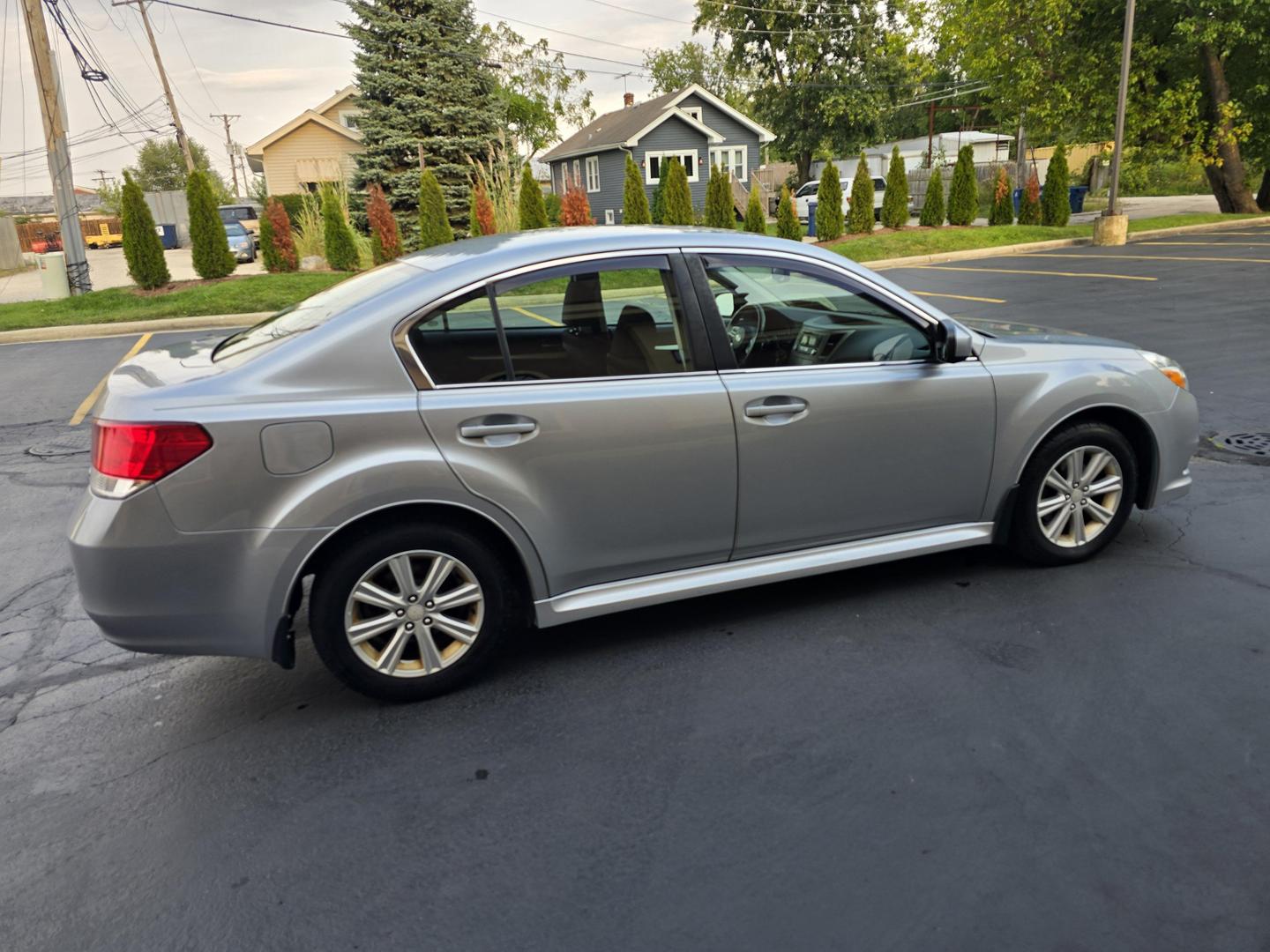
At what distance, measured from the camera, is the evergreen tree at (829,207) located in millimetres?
23625

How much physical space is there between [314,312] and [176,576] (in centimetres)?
119

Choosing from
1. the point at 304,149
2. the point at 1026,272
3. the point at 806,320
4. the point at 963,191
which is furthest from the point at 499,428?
the point at 304,149

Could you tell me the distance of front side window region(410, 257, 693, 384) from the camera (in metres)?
3.50

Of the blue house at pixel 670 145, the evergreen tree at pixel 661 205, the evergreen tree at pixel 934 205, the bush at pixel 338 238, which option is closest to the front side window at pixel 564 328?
the bush at pixel 338 238

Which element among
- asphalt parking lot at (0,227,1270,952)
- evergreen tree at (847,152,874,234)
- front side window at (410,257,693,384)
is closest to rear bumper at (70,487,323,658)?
asphalt parking lot at (0,227,1270,952)

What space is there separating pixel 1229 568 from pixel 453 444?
3574 mm

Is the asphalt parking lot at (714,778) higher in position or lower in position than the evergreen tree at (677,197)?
lower

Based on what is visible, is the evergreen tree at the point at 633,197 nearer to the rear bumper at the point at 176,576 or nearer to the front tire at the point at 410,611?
the front tire at the point at 410,611

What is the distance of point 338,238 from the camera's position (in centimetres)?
1895

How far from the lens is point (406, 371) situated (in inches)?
134

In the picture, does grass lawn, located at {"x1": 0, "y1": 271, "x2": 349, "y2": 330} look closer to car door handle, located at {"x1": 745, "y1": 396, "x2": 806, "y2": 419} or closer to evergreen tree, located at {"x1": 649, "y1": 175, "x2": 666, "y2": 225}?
evergreen tree, located at {"x1": 649, "y1": 175, "x2": 666, "y2": 225}

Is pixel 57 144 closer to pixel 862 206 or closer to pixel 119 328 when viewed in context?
pixel 119 328

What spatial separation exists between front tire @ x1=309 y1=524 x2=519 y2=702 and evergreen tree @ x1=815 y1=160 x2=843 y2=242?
21795mm

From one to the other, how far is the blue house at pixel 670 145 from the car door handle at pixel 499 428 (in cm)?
3726
